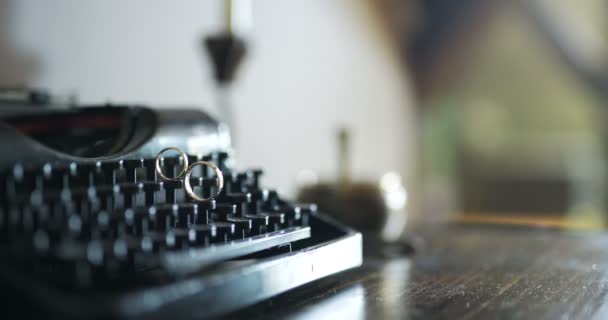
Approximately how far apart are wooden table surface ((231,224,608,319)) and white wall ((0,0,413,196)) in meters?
0.57

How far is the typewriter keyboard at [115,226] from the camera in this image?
44 cm

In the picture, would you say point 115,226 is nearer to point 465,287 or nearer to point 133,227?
point 133,227

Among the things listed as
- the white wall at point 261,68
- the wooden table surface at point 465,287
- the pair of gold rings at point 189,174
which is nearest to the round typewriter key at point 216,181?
the pair of gold rings at point 189,174

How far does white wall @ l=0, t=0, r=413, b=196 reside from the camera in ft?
3.26

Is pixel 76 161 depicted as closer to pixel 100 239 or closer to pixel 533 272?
pixel 100 239

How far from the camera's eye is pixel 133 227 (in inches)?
21.2

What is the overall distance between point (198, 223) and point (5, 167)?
179 mm

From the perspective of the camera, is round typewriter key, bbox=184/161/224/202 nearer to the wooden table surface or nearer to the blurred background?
the wooden table surface

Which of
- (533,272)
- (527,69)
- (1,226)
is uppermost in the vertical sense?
(527,69)

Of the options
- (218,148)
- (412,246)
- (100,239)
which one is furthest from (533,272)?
(100,239)

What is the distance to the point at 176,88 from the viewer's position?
1.29 meters

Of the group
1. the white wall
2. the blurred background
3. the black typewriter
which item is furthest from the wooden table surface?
the white wall

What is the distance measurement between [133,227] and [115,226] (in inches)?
1.0

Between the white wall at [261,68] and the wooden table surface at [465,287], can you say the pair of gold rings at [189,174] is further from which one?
the white wall at [261,68]
